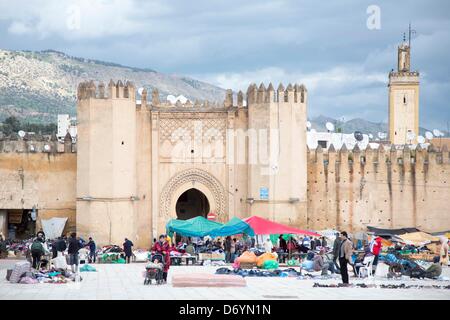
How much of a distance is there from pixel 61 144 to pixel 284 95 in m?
7.13

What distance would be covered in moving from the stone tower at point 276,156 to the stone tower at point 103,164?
385 centimetres

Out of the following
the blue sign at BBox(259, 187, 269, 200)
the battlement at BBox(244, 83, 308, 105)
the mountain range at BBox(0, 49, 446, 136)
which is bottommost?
the blue sign at BBox(259, 187, 269, 200)

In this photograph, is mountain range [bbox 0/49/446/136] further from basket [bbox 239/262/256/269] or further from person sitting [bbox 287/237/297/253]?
basket [bbox 239/262/256/269]

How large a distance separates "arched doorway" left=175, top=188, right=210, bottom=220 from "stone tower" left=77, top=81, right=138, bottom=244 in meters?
3.83

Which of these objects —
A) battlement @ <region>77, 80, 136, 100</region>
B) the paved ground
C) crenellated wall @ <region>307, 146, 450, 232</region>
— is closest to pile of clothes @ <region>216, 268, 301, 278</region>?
the paved ground

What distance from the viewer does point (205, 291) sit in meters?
19.2

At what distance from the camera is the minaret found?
66.4 meters

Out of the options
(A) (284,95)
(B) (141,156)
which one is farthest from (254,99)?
(B) (141,156)

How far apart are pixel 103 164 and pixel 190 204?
16.0ft

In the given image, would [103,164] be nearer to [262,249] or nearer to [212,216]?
[212,216]

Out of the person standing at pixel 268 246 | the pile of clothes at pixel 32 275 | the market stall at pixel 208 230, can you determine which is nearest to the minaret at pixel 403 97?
the person standing at pixel 268 246

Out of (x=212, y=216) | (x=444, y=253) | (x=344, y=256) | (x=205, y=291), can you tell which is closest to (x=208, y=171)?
(x=212, y=216)

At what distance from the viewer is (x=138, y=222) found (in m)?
33.3
